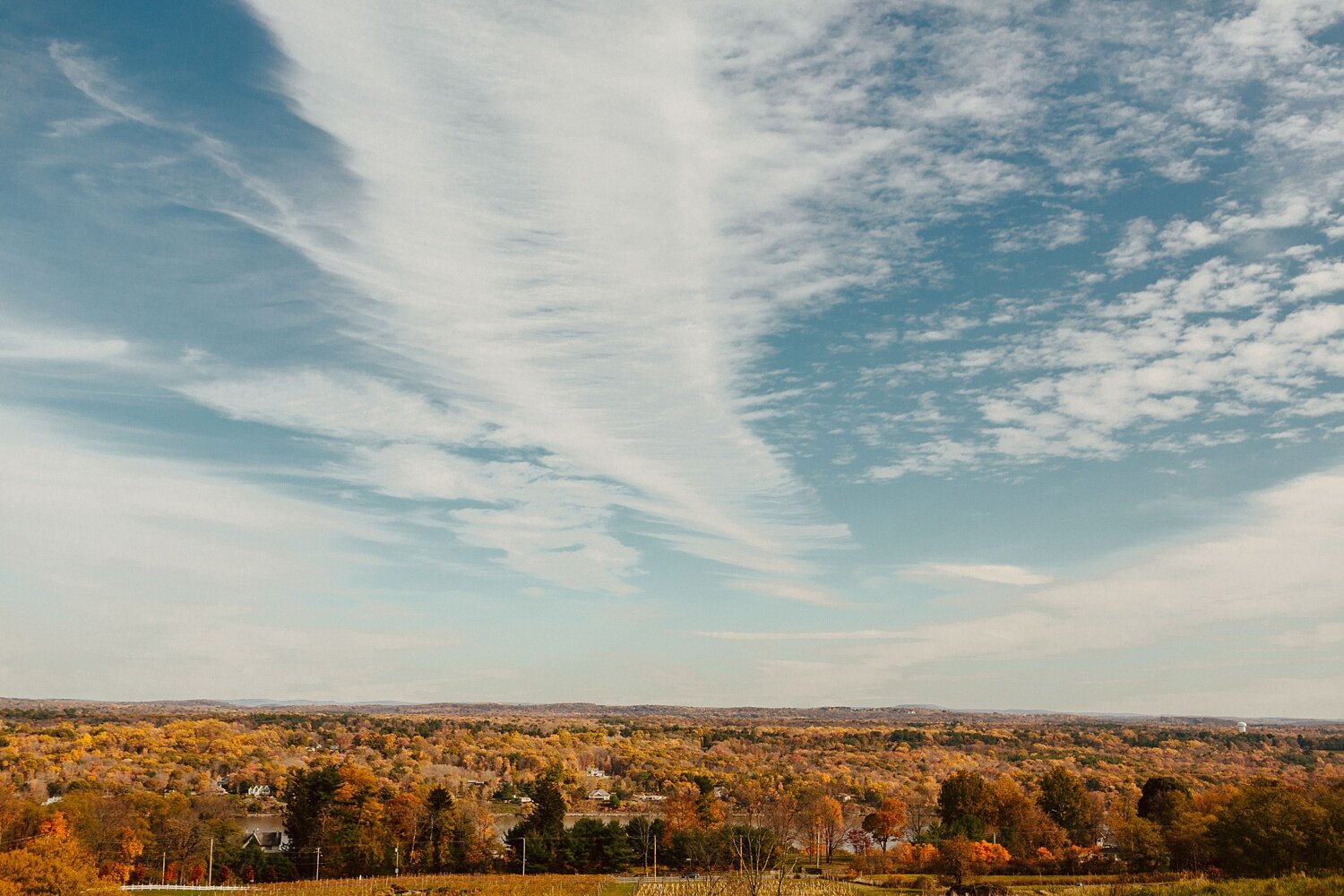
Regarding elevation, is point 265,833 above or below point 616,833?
below

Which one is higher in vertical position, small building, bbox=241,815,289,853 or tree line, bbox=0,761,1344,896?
tree line, bbox=0,761,1344,896

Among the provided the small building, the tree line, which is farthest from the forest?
the small building

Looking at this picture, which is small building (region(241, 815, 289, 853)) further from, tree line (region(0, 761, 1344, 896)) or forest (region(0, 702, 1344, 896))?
tree line (region(0, 761, 1344, 896))

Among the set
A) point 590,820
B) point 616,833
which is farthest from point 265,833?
point 616,833

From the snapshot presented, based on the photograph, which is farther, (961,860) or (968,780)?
(968,780)

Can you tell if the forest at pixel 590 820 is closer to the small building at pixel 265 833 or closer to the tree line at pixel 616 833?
the tree line at pixel 616 833

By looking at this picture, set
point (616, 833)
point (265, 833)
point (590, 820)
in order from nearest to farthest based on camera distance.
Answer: point (616, 833)
point (590, 820)
point (265, 833)

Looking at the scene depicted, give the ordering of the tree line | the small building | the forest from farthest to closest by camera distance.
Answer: the small building → the tree line → the forest

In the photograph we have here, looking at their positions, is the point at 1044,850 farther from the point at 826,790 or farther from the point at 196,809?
the point at 196,809

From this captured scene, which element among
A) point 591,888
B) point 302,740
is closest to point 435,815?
point 591,888

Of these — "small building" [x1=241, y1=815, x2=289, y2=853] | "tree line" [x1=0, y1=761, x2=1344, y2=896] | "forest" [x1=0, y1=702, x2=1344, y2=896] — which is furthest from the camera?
"small building" [x1=241, y1=815, x2=289, y2=853]

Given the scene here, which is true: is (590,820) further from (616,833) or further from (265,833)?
(265,833)
